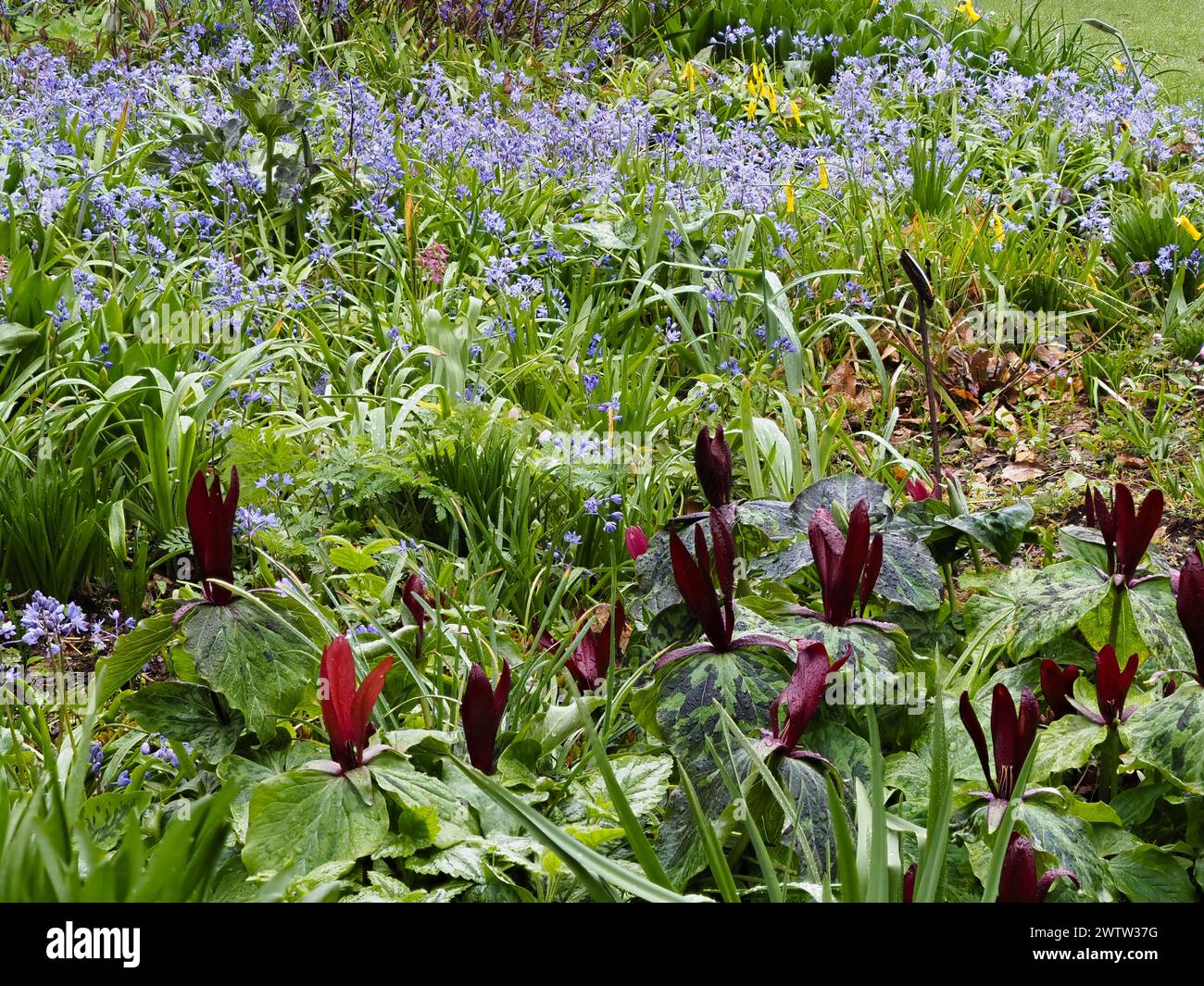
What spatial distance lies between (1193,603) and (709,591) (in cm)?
65

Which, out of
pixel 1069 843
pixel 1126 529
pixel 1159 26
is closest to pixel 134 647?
Answer: pixel 1069 843

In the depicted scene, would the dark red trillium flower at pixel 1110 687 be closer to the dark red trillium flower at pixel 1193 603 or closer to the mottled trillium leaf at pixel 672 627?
the dark red trillium flower at pixel 1193 603

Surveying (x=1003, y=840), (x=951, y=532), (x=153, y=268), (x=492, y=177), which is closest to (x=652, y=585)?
(x=951, y=532)

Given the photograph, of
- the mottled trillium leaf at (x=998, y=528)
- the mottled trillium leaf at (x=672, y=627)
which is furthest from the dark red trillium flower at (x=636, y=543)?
the mottled trillium leaf at (x=998, y=528)

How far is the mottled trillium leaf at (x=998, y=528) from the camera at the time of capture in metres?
2.00

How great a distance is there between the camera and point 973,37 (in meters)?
6.84

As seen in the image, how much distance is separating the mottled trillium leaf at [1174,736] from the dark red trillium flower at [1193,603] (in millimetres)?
66

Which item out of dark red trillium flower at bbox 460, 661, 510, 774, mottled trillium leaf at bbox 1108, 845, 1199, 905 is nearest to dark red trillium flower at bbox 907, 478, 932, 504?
mottled trillium leaf at bbox 1108, 845, 1199, 905

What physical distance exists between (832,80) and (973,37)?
4.17 feet

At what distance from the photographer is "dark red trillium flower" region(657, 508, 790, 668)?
1548mm

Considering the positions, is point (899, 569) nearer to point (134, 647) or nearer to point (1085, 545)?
point (1085, 545)

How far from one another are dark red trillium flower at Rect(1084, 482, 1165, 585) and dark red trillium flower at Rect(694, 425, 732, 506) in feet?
1.99

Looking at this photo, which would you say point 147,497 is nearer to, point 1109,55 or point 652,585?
point 652,585

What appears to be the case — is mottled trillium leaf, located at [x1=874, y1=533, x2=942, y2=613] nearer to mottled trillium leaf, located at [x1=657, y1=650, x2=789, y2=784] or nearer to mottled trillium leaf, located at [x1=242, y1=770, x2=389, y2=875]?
mottled trillium leaf, located at [x1=657, y1=650, x2=789, y2=784]
